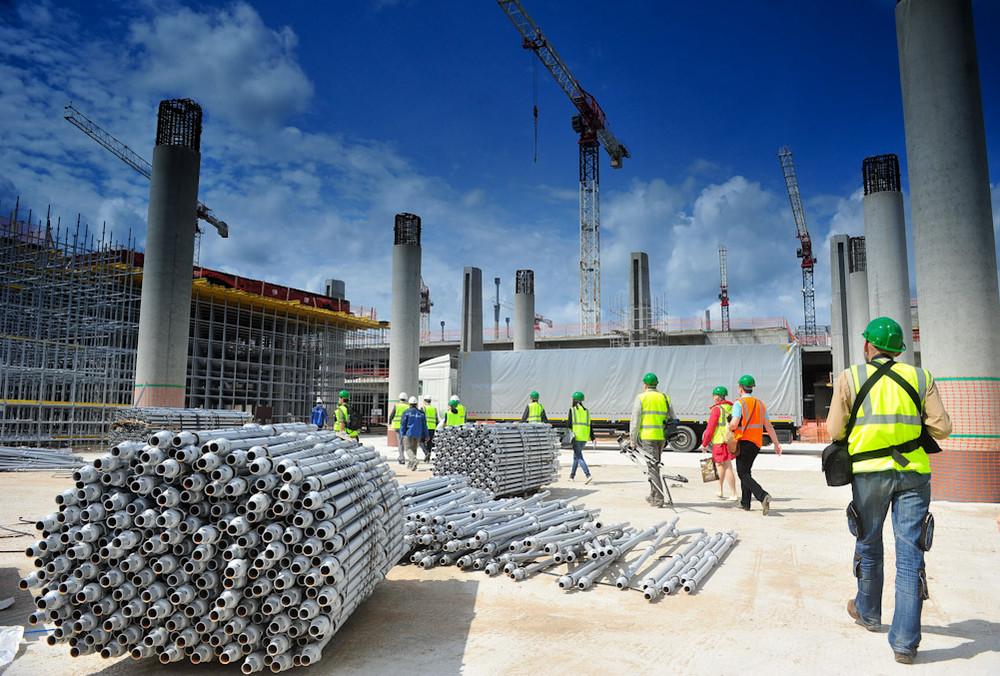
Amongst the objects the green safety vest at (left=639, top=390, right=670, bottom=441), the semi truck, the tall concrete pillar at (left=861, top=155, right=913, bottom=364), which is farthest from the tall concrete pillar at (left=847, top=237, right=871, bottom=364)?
the green safety vest at (left=639, top=390, right=670, bottom=441)

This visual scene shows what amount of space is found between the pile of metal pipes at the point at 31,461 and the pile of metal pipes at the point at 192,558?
41.9 ft

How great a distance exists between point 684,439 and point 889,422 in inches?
723

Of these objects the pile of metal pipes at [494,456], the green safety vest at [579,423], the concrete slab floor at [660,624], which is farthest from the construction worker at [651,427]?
the green safety vest at [579,423]

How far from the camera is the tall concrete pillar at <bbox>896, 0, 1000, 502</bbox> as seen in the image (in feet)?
30.6

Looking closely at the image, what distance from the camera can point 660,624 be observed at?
431 cm

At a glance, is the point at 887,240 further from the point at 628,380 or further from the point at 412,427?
the point at 412,427

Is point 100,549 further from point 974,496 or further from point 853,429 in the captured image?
point 974,496

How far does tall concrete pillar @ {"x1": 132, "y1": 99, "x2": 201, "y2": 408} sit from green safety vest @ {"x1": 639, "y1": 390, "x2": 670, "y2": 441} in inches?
573

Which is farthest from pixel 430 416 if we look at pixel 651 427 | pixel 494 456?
pixel 651 427

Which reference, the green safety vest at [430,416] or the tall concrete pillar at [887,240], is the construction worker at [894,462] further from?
the tall concrete pillar at [887,240]

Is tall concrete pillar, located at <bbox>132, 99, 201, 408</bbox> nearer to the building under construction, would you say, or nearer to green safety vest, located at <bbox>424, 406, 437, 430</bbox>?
the building under construction

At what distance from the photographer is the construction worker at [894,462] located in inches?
142

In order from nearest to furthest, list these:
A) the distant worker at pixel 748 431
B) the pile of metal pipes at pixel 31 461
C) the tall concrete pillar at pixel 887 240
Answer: the distant worker at pixel 748 431
the pile of metal pipes at pixel 31 461
the tall concrete pillar at pixel 887 240

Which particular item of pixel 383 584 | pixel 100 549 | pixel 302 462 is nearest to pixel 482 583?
pixel 383 584
